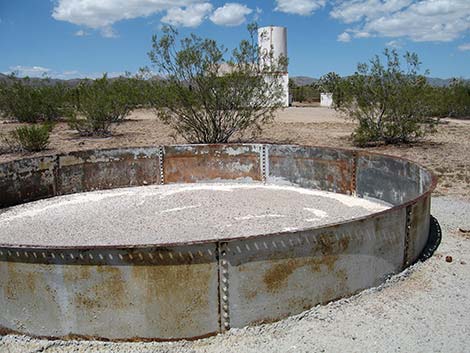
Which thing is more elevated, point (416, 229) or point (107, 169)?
point (107, 169)

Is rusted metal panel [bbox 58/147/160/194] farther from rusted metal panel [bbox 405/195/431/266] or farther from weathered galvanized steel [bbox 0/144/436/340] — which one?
rusted metal panel [bbox 405/195/431/266]

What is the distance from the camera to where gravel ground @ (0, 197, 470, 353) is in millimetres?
3732

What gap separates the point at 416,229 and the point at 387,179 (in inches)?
123

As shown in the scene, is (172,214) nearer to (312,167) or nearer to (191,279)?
(312,167)

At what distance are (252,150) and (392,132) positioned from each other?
650 centimetres

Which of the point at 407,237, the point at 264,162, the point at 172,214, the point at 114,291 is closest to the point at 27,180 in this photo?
the point at 172,214

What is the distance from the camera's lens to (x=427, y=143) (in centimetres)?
1493

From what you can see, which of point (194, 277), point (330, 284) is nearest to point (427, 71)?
point (330, 284)

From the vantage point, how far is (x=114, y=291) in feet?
12.3

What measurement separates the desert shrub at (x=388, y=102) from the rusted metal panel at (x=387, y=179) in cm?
657

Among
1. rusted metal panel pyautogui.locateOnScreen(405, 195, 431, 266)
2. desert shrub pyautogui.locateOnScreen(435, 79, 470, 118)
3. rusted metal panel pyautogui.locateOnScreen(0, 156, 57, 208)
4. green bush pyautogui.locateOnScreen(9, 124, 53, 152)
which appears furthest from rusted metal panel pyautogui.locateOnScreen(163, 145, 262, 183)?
desert shrub pyautogui.locateOnScreen(435, 79, 470, 118)

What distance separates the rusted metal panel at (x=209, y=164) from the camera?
33.9ft

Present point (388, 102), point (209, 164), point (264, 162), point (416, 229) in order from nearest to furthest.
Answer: point (416, 229) → point (264, 162) → point (209, 164) → point (388, 102)

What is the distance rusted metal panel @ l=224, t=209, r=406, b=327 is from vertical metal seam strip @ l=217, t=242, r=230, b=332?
26 millimetres
